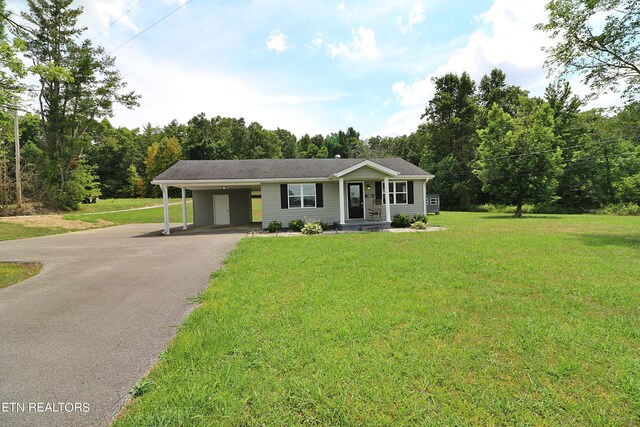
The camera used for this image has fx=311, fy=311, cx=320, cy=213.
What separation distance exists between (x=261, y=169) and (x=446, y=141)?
33.0m

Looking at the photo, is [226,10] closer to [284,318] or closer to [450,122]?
[284,318]

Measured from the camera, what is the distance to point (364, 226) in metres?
15.2

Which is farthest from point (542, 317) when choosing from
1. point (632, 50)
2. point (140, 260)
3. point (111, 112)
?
point (111, 112)

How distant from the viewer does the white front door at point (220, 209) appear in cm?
1939

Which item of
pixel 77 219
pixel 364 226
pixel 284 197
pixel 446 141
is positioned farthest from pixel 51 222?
pixel 446 141

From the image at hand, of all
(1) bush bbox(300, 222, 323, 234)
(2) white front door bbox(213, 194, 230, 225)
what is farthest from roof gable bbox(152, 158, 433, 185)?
(1) bush bbox(300, 222, 323, 234)

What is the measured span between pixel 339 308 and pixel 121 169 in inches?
2102

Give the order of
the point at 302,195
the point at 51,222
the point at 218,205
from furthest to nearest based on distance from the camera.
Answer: the point at 218,205 < the point at 51,222 < the point at 302,195

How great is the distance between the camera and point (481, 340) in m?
3.46

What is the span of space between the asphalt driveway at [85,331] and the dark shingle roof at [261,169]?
7.81 meters

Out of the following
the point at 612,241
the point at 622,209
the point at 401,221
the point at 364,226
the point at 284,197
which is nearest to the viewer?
the point at 612,241

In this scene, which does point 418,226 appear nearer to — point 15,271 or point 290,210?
point 290,210

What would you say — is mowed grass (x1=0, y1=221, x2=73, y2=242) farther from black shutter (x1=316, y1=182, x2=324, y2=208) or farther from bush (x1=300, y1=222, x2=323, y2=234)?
black shutter (x1=316, y1=182, x2=324, y2=208)

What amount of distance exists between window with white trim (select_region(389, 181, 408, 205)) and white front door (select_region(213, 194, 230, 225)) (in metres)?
10.1
